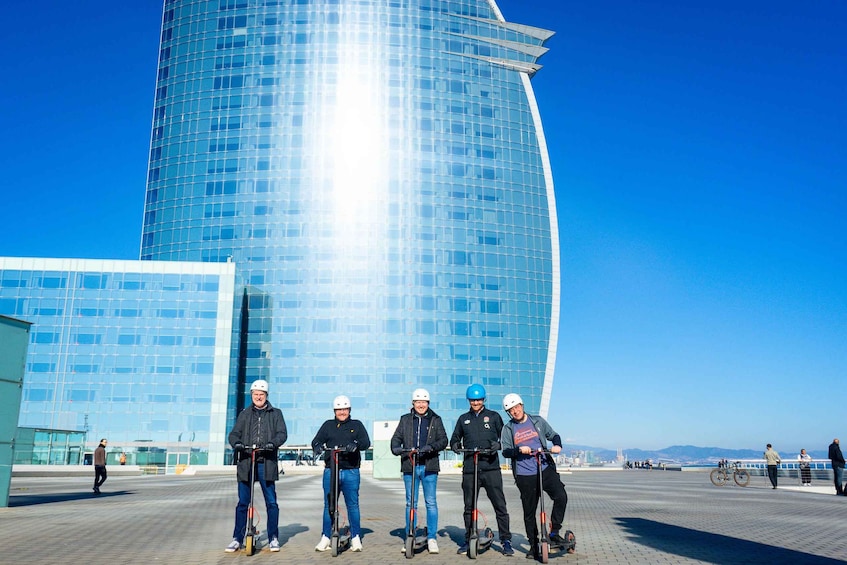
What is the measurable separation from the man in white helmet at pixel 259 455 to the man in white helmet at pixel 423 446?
1.70 meters

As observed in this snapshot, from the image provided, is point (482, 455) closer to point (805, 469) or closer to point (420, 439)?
point (420, 439)

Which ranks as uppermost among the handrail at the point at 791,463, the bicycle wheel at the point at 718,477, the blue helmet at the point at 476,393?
the blue helmet at the point at 476,393

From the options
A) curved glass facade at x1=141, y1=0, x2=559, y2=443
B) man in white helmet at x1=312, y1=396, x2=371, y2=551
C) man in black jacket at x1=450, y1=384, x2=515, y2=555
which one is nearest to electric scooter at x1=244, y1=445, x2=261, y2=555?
man in white helmet at x1=312, y1=396, x2=371, y2=551

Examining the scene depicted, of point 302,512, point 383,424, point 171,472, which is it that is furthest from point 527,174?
point 302,512

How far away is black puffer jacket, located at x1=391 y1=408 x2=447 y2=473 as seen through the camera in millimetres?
10867

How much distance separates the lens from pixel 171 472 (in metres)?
71.1

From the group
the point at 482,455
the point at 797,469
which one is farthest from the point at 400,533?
the point at 797,469

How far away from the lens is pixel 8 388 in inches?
715

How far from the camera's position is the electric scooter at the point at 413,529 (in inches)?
392

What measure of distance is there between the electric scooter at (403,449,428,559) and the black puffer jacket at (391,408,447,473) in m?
0.07

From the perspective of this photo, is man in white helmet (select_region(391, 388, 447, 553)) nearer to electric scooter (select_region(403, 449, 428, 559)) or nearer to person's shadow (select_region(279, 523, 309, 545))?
electric scooter (select_region(403, 449, 428, 559))

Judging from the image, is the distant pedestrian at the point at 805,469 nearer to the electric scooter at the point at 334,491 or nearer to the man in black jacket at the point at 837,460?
the man in black jacket at the point at 837,460

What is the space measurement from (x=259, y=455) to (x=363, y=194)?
3526 inches

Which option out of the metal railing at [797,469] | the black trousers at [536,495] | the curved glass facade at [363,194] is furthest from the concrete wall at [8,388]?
the curved glass facade at [363,194]
